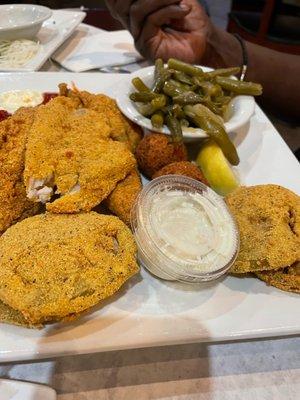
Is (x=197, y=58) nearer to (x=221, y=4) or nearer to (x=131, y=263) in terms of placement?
(x=131, y=263)

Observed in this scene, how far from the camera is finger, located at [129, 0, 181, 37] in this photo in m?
2.56

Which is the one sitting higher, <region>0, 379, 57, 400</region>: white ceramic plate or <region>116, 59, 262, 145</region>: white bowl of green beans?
<region>116, 59, 262, 145</region>: white bowl of green beans

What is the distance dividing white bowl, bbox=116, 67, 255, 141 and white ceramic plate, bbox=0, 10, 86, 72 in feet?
2.44

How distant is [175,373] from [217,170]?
92 centimetres

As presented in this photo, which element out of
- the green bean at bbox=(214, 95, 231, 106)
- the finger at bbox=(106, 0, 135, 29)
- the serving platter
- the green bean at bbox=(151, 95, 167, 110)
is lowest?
the serving platter

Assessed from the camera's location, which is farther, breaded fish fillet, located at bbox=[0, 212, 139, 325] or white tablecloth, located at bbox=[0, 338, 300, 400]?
white tablecloth, located at bbox=[0, 338, 300, 400]

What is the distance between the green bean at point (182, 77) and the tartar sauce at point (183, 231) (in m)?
0.79

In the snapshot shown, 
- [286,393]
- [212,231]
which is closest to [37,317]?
[212,231]

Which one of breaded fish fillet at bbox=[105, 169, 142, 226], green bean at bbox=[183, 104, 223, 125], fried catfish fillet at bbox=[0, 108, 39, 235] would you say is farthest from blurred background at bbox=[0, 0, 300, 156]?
breaded fish fillet at bbox=[105, 169, 142, 226]

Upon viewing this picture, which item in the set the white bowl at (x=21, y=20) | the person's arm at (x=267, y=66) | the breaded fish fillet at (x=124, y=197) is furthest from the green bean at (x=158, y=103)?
the white bowl at (x=21, y=20)

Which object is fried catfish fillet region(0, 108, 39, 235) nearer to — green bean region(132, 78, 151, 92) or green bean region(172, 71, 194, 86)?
green bean region(132, 78, 151, 92)

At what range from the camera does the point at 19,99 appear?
221cm

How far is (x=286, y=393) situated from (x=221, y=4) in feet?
26.1

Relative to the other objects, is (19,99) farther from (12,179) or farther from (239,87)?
(239,87)
